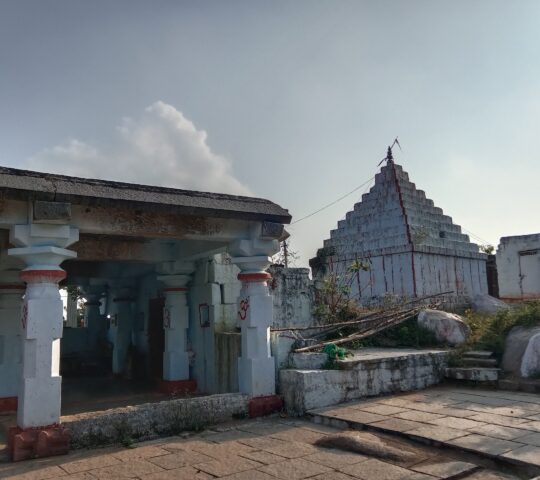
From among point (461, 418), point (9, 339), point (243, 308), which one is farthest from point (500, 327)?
point (9, 339)

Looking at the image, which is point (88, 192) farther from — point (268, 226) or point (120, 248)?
point (120, 248)

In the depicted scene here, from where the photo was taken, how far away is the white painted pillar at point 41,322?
5.68 meters

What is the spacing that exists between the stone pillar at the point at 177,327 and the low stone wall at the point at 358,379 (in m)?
2.92

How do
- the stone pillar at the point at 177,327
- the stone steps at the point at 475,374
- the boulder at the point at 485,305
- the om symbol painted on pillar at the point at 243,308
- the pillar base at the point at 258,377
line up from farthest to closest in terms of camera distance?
the boulder at the point at 485,305 → the stone pillar at the point at 177,327 → the stone steps at the point at 475,374 → the om symbol painted on pillar at the point at 243,308 → the pillar base at the point at 258,377

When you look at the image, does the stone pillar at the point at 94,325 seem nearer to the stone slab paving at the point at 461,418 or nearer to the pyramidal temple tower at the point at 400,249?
the pyramidal temple tower at the point at 400,249

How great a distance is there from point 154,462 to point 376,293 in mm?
12211

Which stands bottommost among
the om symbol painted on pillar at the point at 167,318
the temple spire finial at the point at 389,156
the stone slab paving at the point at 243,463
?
the stone slab paving at the point at 243,463

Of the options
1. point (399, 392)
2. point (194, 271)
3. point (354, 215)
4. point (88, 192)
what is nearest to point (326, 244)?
point (354, 215)

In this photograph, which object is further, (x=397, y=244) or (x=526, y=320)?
(x=397, y=244)

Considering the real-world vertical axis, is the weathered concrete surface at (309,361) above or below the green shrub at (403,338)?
below

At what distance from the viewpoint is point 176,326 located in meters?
9.93

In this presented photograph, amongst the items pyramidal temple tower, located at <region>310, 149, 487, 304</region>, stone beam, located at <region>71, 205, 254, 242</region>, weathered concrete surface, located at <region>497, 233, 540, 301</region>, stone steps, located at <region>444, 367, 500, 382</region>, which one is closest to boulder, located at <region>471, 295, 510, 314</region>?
pyramidal temple tower, located at <region>310, 149, 487, 304</region>

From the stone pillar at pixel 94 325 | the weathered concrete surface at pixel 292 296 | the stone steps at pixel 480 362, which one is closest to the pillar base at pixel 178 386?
the weathered concrete surface at pixel 292 296

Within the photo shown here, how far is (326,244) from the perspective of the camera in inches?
769
